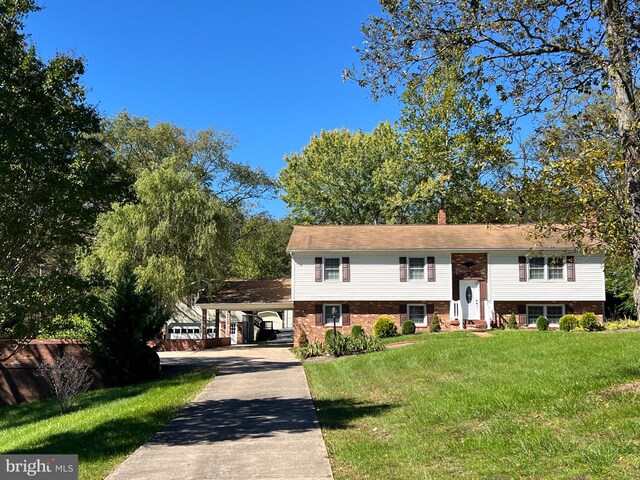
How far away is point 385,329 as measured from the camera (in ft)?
86.1

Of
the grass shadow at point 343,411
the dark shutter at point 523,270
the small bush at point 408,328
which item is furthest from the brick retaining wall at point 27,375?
the dark shutter at point 523,270

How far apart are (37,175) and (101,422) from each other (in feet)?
15.1

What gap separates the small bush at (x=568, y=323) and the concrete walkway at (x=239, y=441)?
1548 centimetres

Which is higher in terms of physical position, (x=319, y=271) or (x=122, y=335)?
(x=319, y=271)

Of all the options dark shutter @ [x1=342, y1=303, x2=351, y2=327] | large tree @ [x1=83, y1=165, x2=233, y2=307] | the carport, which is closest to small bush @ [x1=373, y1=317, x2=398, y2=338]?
dark shutter @ [x1=342, y1=303, x2=351, y2=327]

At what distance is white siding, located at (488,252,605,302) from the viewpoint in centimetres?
2789

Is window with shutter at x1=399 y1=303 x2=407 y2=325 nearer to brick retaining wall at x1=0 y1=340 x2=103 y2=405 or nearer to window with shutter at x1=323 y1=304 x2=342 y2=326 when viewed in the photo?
window with shutter at x1=323 y1=304 x2=342 y2=326

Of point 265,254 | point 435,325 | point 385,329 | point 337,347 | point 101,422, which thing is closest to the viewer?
point 101,422

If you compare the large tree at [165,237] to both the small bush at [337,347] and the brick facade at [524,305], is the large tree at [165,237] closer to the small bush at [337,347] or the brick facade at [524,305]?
the small bush at [337,347]

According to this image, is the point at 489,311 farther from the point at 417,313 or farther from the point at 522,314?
the point at 417,313

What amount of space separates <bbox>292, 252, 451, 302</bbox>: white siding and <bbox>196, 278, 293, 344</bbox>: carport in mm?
3271

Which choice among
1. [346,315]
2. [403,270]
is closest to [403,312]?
[403,270]

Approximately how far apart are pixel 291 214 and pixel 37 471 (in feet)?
117

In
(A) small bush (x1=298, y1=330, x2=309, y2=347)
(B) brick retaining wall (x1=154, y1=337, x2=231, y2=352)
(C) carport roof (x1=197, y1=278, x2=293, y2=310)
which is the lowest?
(B) brick retaining wall (x1=154, y1=337, x2=231, y2=352)
